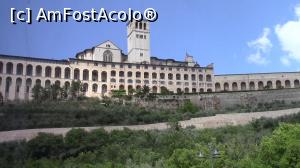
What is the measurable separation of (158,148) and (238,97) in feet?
157

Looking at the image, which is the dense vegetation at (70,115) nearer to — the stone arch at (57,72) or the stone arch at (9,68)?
the stone arch at (9,68)

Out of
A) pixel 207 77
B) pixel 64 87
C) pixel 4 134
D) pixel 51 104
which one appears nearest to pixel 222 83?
pixel 207 77

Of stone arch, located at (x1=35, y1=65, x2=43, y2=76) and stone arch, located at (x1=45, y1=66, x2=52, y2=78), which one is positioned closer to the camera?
stone arch, located at (x1=35, y1=65, x2=43, y2=76)

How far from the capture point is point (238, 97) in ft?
314

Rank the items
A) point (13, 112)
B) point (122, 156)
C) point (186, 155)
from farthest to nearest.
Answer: point (13, 112)
point (122, 156)
point (186, 155)

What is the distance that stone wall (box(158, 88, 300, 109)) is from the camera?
92250mm

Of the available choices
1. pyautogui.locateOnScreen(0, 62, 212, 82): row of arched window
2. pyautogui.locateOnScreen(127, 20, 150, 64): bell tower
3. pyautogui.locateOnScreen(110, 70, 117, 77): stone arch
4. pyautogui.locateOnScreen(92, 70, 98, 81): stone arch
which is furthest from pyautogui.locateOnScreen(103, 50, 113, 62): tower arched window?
pyautogui.locateOnScreen(127, 20, 150, 64): bell tower

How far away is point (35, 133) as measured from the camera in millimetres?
63094

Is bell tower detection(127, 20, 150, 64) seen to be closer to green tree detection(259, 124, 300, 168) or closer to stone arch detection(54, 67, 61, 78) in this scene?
stone arch detection(54, 67, 61, 78)

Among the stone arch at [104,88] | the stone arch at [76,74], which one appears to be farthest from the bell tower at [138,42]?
the stone arch at [76,74]

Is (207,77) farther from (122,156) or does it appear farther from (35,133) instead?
(122,156)

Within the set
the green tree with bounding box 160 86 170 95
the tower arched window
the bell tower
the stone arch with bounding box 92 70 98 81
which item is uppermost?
the bell tower

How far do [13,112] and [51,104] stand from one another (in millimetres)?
9140

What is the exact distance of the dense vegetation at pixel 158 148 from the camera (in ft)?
100
